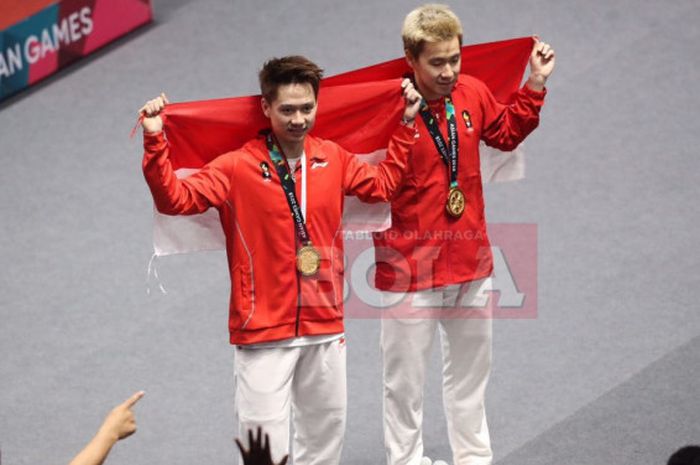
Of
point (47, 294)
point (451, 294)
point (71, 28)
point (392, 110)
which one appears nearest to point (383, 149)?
point (392, 110)

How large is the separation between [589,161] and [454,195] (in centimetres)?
350

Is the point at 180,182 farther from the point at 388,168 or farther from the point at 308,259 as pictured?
the point at 388,168

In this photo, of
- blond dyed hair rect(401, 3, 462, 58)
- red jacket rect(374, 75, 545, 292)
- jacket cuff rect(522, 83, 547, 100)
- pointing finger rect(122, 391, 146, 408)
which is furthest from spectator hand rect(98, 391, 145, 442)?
jacket cuff rect(522, 83, 547, 100)

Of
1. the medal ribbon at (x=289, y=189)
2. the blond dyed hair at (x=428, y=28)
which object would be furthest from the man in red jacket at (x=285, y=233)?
the blond dyed hair at (x=428, y=28)

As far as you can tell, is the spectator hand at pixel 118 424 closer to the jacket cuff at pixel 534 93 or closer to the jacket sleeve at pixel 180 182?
the jacket sleeve at pixel 180 182

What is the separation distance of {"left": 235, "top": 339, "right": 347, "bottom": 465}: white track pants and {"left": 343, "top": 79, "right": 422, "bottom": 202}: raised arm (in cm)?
66

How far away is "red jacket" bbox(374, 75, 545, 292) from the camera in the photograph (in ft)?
20.5

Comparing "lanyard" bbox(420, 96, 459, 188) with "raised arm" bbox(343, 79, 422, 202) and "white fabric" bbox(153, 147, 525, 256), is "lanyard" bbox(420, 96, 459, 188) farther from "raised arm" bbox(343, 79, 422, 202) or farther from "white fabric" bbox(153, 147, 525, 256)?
"white fabric" bbox(153, 147, 525, 256)

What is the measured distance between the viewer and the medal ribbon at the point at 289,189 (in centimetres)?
587

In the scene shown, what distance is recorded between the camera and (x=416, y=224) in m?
6.30

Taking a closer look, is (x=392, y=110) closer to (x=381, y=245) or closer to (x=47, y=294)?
(x=381, y=245)

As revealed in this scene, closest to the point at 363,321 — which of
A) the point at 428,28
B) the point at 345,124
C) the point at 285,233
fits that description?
the point at 345,124

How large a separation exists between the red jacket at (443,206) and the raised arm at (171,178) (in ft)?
2.88

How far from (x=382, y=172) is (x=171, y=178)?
97 centimetres
